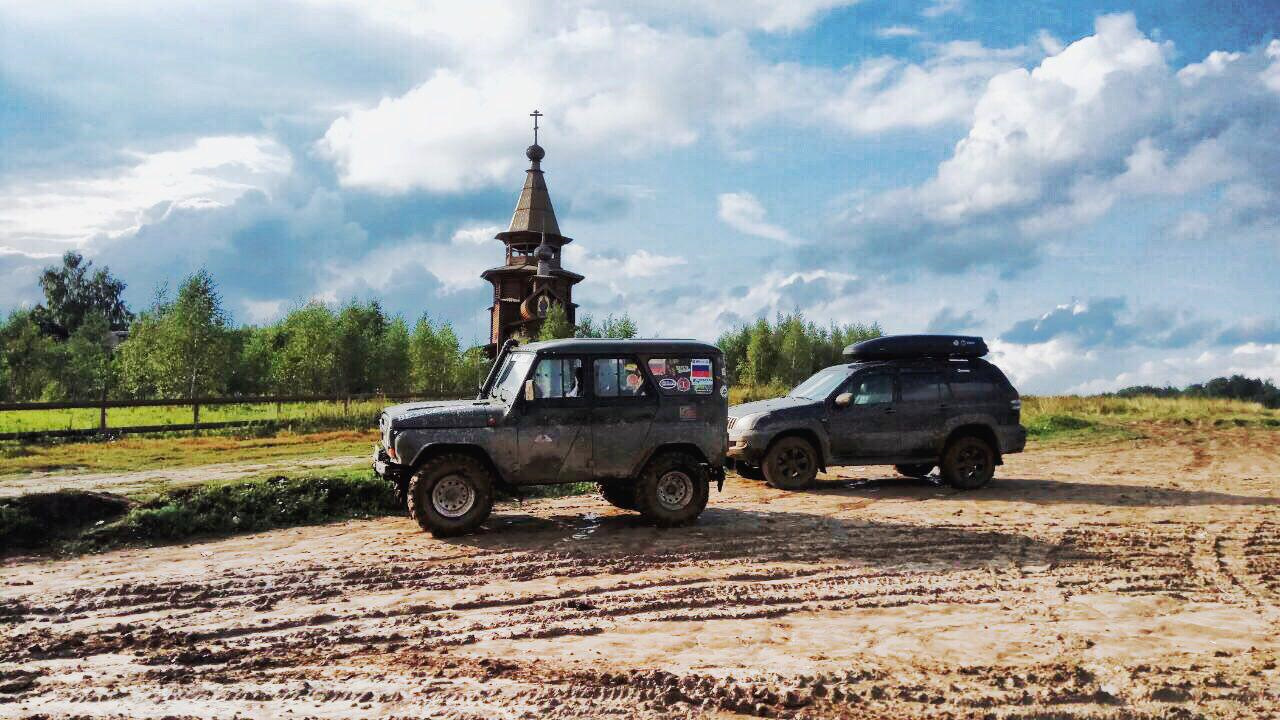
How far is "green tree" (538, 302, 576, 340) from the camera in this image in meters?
42.1

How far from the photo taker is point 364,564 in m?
8.07

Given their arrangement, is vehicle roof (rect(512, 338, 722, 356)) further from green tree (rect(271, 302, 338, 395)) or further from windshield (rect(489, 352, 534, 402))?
green tree (rect(271, 302, 338, 395))

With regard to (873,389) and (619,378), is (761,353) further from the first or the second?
(619,378)

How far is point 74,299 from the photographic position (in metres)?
73.9

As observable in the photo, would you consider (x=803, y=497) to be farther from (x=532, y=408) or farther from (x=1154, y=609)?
(x=1154, y=609)

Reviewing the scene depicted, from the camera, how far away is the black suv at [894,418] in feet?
41.8

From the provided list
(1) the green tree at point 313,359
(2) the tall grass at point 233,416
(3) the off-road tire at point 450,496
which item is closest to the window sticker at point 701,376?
(3) the off-road tire at point 450,496

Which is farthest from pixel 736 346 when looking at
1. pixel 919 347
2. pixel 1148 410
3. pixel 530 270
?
pixel 919 347

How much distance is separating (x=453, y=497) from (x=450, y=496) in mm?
36

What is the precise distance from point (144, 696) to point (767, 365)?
60.3m

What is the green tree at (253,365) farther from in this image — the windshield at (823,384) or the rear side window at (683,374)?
the rear side window at (683,374)

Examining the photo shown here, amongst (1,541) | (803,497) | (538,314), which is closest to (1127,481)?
(803,497)

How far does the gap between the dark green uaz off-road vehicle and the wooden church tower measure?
36.3 metres

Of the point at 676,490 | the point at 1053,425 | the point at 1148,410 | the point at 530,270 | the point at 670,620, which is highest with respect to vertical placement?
the point at 530,270
